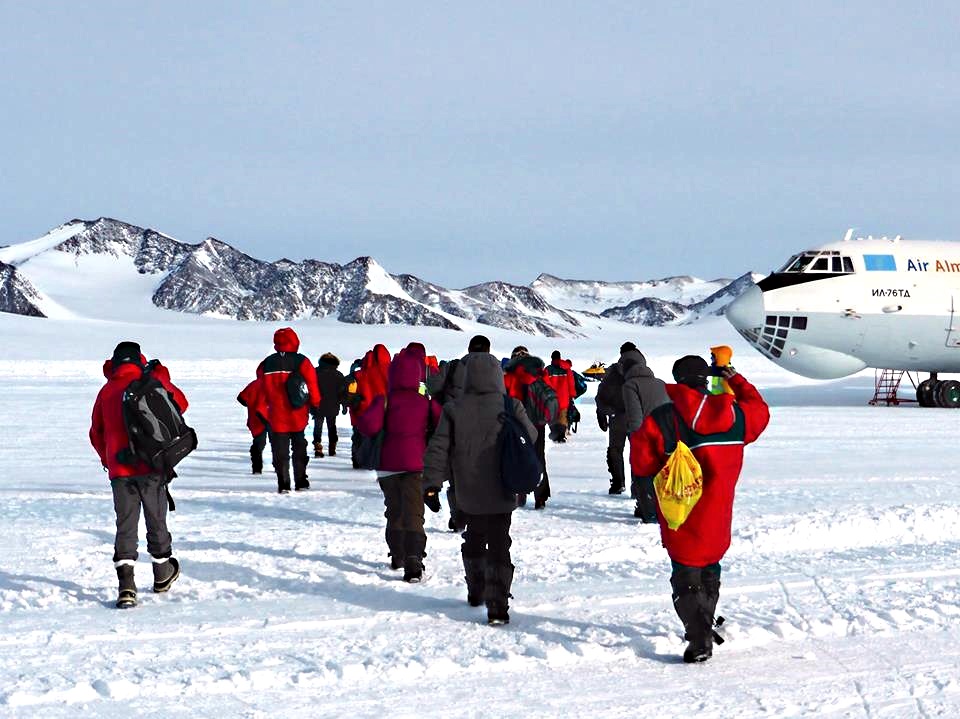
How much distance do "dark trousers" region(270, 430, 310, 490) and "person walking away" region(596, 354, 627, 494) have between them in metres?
3.58

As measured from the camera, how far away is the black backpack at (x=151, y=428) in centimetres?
721

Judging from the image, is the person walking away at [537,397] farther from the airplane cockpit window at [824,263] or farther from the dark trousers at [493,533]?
the airplane cockpit window at [824,263]

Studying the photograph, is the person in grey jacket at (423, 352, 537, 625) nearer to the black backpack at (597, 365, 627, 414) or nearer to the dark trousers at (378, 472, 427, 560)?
the dark trousers at (378, 472, 427, 560)

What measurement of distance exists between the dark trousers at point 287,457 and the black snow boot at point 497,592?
593 cm

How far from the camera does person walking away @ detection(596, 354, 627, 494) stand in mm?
11820

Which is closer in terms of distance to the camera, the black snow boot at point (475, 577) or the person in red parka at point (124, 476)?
the black snow boot at point (475, 577)

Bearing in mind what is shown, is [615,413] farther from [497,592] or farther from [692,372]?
[692,372]


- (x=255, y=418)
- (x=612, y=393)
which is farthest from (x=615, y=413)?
(x=255, y=418)

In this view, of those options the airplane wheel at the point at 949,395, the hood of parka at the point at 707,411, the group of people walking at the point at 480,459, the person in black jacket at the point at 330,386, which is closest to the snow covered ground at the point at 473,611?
the group of people walking at the point at 480,459

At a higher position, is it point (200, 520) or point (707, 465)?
point (707, 465)

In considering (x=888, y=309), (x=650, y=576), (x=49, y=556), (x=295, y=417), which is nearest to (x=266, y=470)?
(x=295, y=417)

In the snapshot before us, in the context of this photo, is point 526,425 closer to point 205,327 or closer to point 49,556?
point 49,556

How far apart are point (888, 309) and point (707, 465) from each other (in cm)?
2352

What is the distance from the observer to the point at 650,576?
8281mm
